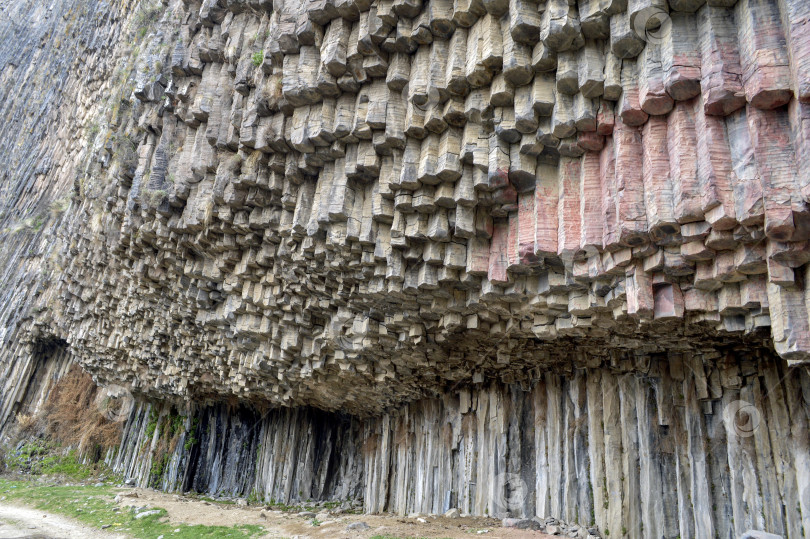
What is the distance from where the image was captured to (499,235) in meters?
5.71

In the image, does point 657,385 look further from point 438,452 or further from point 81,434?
point 81,434

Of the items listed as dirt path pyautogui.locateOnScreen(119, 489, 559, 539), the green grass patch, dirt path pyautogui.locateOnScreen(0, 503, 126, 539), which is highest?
dirt path pyautogui.locateOnScreen(119, 489, 559, 539)

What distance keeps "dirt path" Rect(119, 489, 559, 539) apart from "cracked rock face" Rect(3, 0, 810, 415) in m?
2.15

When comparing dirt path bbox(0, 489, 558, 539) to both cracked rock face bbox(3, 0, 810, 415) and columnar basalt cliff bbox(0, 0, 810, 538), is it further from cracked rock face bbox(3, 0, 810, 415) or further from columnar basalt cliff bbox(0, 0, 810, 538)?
cracked rock face bbox(3, 0, 810, 415)

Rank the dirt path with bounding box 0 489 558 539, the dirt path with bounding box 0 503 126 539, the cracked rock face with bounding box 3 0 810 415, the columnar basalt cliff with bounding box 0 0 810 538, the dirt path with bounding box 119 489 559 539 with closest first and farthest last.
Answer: the cracked rock face with bounding box 3 0 810 415, the columnar basalt cliff with bounding box 0 0 810 538, the dirt path with bounding box 119 489 559 539, the dirt path with bounding box 0 489 558 539, the dirt path with bounding box 0 503 126 539

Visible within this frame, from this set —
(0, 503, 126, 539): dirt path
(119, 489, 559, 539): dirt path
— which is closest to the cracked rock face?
(119, 489, 559, 539): dirt path

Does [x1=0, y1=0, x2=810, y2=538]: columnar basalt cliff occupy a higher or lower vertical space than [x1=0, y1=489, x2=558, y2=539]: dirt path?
higher

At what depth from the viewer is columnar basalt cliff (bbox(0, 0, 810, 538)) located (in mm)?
3928

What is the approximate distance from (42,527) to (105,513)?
4.07 feet

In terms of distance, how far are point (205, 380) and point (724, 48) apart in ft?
42.0

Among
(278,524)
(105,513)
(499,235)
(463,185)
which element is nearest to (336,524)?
(278,524)

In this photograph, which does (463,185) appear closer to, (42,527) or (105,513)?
(42,527)

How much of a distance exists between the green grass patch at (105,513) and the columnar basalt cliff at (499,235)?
114 inches

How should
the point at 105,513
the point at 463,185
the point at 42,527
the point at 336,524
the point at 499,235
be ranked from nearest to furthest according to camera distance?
the point at 463,185 < the point at 499,235 < the point at 336,524 < the point at 42,527 < the point at 105,513
